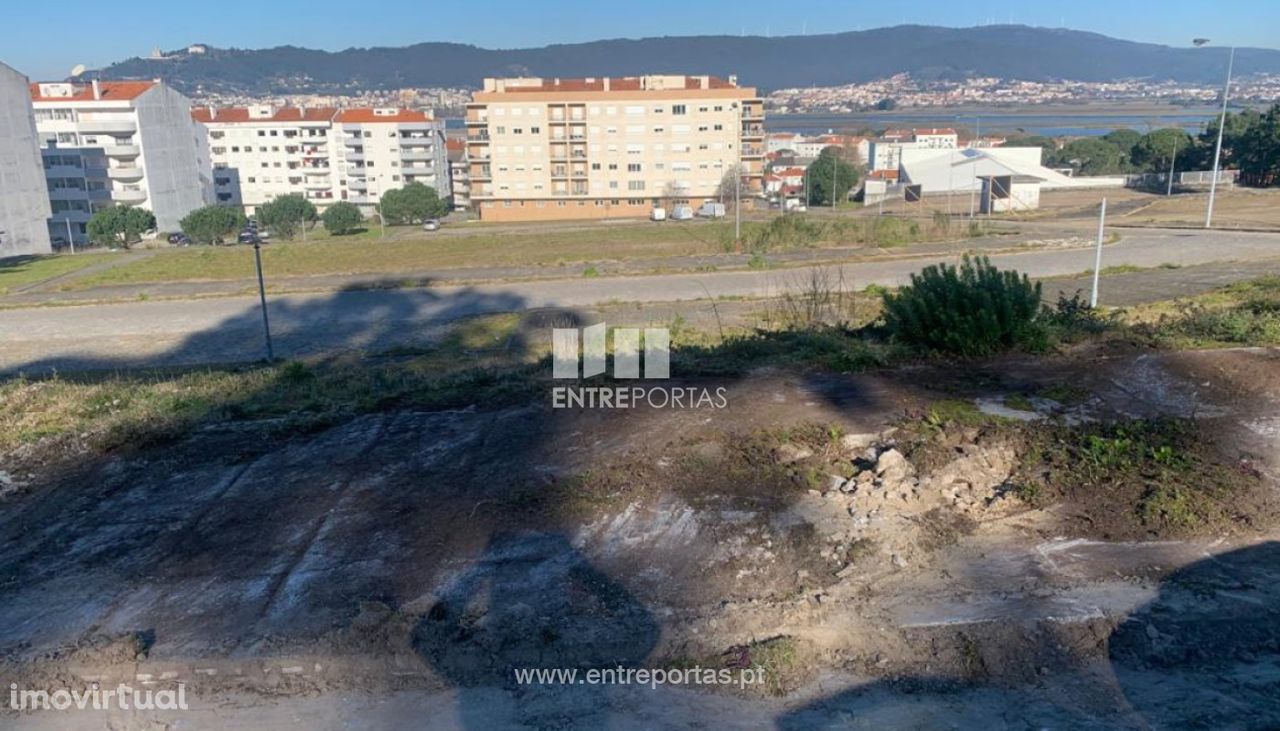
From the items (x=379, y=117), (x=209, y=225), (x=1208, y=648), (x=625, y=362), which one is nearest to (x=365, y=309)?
(x=625, y=362)

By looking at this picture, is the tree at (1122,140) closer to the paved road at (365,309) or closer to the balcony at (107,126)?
the paved road at (365,309)

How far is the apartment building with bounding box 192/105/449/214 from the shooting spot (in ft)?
299

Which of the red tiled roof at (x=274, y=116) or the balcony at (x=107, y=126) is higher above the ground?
the red tiled roof at (x=274, y=116)

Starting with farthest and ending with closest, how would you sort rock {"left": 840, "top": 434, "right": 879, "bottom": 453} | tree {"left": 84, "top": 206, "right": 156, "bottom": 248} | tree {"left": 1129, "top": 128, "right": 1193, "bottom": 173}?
tree {"left": 1129, "top": 128, "right": 1193, "bottom": 173} → tree {"left": 84, "top": 206, "right": 156, "bottom": 248} → rock {"left": 840, "top": 434, "right": 879, "bottom": 453}

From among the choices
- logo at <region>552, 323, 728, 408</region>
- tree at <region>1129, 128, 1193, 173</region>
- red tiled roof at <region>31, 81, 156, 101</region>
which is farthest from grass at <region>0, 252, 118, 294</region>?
tree at <region>1129, 128, 1193, 173</region>

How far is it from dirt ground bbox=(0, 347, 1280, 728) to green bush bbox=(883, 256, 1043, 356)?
1.41 m

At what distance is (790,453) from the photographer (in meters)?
6.50

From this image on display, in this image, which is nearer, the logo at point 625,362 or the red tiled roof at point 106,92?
the logo at point 625,362

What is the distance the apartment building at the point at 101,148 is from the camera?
62156mm

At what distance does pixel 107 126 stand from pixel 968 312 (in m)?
70.2

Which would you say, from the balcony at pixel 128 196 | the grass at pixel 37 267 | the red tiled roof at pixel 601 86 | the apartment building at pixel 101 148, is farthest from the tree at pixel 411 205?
the grass at pixel 37 267

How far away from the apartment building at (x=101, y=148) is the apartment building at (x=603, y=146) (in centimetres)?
2354

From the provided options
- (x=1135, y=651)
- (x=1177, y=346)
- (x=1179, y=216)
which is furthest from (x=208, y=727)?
(x=1179, y=216)

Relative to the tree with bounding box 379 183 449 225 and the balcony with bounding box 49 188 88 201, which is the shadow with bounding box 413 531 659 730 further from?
the balcony with bounding box 49 188 88 201
